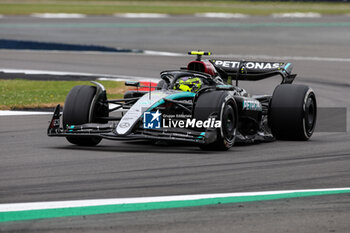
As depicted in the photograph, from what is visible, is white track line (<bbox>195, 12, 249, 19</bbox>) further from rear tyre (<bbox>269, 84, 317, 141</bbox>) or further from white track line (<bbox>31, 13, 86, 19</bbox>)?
rear tyre (<bbox>269, 84, 317, 141</bbox>)

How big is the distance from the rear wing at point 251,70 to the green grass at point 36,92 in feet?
14.6

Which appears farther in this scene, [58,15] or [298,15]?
[298,15]

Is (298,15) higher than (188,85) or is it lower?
lower

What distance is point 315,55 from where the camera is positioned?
29578 mm

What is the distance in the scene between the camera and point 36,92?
1808 centimetres

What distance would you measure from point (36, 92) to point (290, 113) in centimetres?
797

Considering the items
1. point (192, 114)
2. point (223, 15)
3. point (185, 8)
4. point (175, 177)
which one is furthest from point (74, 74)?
point (185, 8)

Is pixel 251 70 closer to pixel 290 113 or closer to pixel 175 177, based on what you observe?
pixel 290 113

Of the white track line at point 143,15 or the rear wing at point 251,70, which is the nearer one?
the rear wing at point 251,70

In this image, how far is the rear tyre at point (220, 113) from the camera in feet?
34.3

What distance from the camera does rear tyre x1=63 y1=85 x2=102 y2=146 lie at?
35.9 ft

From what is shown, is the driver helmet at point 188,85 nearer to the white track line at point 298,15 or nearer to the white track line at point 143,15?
the white track line at point 143,15

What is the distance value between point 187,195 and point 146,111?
10.1 ft

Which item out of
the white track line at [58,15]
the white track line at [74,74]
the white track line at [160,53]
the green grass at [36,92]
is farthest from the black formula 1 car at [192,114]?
the white track line at [58,15]
